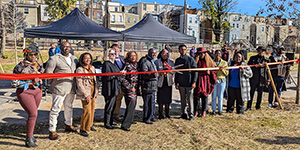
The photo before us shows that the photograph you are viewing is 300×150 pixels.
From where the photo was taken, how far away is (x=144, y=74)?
5609mm

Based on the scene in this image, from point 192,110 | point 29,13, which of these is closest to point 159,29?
point 192,110

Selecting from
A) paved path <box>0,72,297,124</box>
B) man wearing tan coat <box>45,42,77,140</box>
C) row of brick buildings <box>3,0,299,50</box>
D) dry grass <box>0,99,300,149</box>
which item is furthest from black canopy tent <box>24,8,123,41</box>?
row of brick buildings <box>3,0,299,50</box>

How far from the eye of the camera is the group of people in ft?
14.8

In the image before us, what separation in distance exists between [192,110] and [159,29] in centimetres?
602

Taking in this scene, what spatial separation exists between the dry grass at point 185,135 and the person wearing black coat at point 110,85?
0.44 m

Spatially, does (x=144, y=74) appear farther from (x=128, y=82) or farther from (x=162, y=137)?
(x=162, y=137)

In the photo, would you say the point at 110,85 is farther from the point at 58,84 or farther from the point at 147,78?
the point at 58,84

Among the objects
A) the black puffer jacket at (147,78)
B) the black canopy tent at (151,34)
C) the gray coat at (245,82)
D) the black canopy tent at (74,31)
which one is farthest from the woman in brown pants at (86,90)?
the black canopy tent at (151,34)

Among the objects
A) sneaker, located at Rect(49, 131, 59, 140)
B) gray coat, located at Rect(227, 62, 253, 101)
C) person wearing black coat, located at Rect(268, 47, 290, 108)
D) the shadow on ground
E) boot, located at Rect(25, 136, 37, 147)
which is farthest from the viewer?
person wearing black coat, located at Rect(268, 47, 290, 108)

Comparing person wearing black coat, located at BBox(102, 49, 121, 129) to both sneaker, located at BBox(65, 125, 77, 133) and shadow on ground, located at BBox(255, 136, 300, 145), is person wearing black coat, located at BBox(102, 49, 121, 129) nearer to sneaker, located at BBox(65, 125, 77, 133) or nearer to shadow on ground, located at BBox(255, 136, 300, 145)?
sneaker, located at BBox(65, 125, 77, 133)

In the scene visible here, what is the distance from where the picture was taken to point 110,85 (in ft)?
17.2

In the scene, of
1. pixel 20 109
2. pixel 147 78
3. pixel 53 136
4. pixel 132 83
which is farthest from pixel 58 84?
pixel 20 109

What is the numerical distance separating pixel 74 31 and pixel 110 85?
463cm

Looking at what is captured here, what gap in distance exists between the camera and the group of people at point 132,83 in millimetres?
4496
